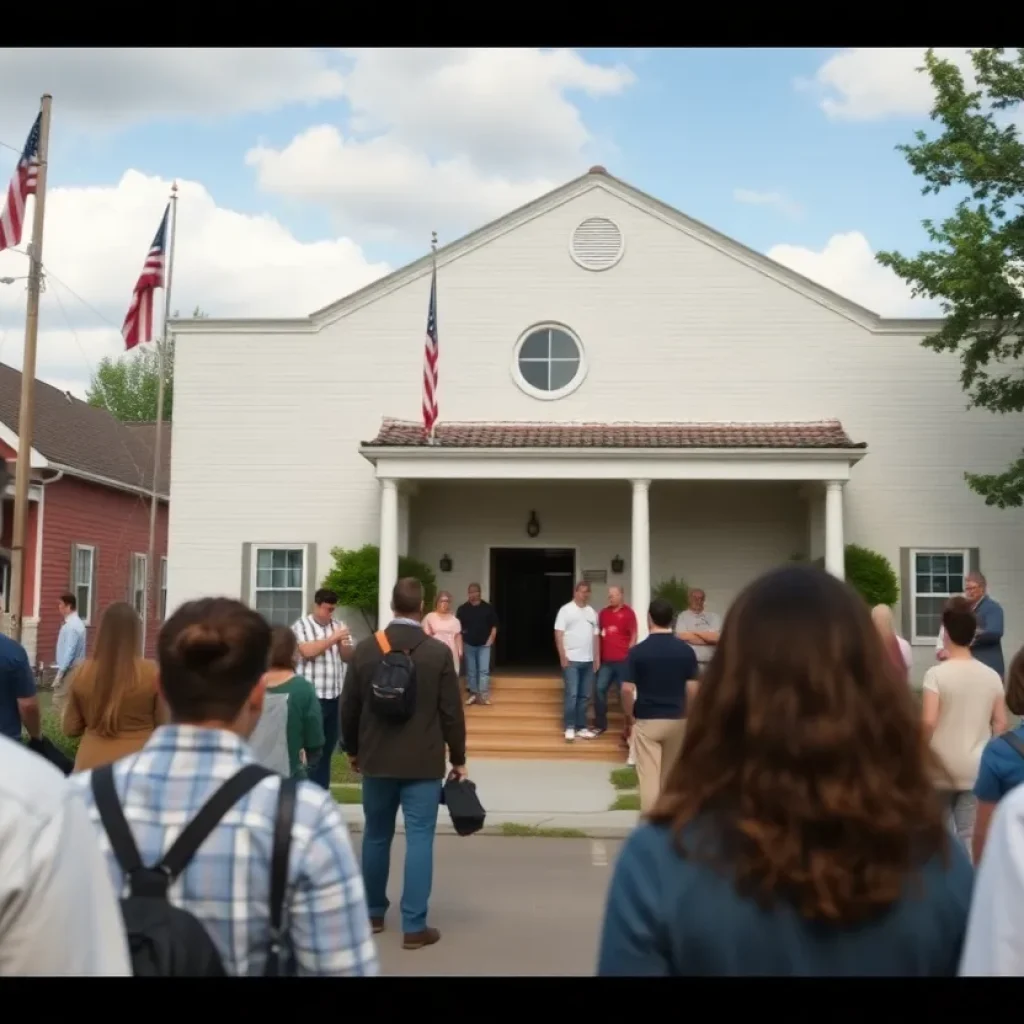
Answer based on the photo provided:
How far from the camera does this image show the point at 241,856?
2.86 meters

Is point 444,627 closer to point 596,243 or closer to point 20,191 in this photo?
point 596,243

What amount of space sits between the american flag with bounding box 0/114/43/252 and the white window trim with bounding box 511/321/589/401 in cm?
713

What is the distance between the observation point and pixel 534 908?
28.9 ft

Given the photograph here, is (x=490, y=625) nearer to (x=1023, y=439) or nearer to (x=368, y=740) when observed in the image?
(x=1023, y=439)

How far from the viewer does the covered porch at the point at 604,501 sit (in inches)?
744

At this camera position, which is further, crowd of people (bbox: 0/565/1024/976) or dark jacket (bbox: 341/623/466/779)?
dark jacket (bbox: 341/623/466/779)

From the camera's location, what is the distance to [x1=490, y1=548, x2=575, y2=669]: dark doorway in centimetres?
2189

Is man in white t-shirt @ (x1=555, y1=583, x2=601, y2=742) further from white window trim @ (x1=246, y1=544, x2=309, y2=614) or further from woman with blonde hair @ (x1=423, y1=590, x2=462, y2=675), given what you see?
white window trim @ (x1=246, y1=544, x2=309, y2=614)

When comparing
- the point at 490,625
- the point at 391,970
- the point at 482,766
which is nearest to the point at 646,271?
the point at 490,625

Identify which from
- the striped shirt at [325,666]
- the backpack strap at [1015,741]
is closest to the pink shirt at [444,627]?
the striped shirt at [325,666]

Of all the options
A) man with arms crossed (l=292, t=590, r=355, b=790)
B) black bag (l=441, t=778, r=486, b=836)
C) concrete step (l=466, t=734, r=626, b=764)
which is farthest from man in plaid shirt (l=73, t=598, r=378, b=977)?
concrete step (l=466, t=734, r=626, b=764)

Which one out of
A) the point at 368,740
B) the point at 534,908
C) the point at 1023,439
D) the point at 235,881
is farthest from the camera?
the point at 1023,439

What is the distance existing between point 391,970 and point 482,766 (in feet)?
31.6

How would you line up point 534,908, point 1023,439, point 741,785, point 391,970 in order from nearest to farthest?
point 741,785 → point 391,970 → point 534,908 → point 1023,439
